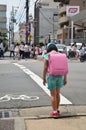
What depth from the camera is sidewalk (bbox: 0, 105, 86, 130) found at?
315 inches

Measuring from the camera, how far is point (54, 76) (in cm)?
903

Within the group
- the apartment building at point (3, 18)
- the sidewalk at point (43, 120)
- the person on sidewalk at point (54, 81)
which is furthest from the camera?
the apartment building at point (3, 18)

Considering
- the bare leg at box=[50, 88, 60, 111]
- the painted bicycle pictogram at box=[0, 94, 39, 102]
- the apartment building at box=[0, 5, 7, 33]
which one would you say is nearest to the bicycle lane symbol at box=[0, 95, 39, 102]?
the painted bicycle pictogram at box=[0, 94, 39, 102]

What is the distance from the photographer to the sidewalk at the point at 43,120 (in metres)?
8.01

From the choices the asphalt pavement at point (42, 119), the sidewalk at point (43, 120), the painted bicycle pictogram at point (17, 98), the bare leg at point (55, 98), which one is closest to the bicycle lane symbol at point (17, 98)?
the painted bicycle pictogram at point (17, 98)

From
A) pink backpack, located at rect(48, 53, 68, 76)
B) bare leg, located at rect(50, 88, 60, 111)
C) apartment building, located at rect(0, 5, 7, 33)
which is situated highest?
apartment building, located at rect(0, 5, 7, 33)

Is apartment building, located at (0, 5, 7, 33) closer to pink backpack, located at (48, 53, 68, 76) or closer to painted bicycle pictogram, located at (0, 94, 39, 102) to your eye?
painted bicycle pictogram, located at (0, 94, 39, 102)

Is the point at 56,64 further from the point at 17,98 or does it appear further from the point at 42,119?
the point at 17,98

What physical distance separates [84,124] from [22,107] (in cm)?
250

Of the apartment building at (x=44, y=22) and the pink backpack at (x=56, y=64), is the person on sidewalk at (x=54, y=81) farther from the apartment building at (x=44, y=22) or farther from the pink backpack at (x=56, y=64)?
the apartment building at (x=44, y=22)

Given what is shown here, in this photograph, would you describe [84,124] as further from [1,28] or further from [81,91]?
[1,28]

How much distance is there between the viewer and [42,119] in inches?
344

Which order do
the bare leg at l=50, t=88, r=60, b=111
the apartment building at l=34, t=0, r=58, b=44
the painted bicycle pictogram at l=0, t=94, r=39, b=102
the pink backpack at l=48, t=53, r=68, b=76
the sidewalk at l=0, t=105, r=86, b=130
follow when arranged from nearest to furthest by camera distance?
1. the sidewalk at l=0, t=105, r=86, b=130
2. the pink backpack at l=48, t=53, r=68, b=76
3. the bare leg at l=50, t=88, r=60, b=111
4. the painted bicycle pictogram at l=0, t=94, r=39, b=102
5. the apartment building at l=34, t=0, r=58, b=44

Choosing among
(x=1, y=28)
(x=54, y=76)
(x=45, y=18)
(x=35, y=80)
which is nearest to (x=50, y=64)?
(x=54, y=76)
